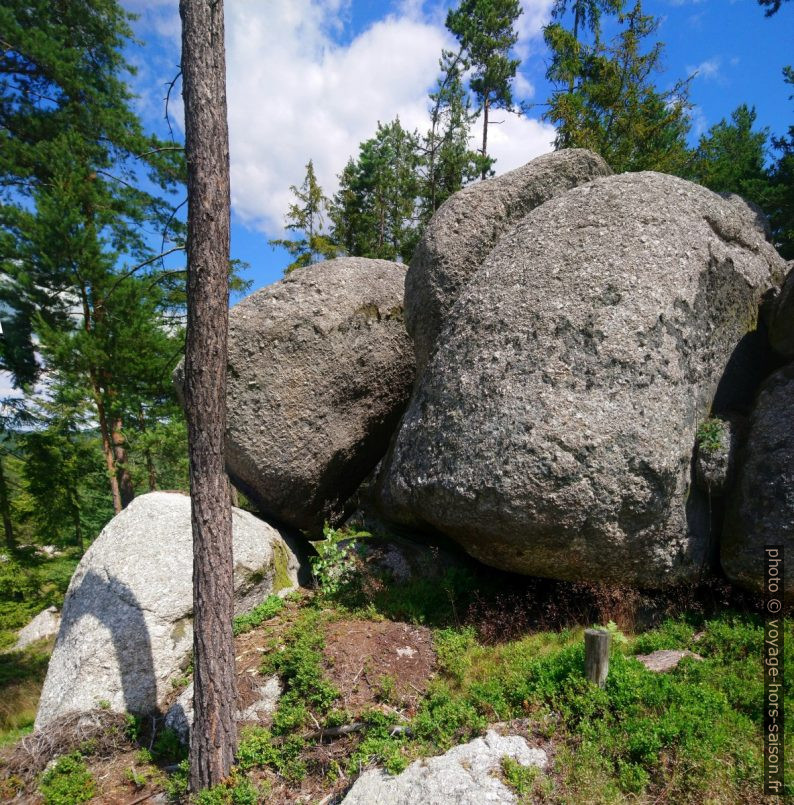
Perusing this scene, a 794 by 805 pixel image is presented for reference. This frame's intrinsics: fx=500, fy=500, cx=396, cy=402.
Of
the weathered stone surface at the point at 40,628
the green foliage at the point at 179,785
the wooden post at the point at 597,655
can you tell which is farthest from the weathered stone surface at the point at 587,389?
the weathered stone surface at the point at 40,628

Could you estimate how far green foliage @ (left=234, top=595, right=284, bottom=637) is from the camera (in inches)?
290

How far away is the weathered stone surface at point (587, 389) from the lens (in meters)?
5.58

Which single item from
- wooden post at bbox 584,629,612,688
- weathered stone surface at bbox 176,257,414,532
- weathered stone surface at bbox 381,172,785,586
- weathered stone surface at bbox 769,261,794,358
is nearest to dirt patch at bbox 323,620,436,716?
weathered stone surface at bbox 381,172,785,586

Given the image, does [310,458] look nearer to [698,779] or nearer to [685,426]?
[685,426]

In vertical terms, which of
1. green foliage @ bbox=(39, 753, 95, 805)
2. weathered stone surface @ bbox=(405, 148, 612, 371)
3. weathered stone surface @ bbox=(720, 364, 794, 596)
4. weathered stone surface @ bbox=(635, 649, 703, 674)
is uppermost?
weathered stone surface @ bbox=(405, 148, 612, 371)

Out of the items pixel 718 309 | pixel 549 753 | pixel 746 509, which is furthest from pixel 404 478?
pixel 718 309

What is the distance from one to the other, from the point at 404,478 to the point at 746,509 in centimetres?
416

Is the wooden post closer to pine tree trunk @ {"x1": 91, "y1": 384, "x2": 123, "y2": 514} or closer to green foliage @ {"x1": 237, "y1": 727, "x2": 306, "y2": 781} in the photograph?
green foliage @ {"x1": 237, "y1": 727, "x2": 306, "y2": 781}

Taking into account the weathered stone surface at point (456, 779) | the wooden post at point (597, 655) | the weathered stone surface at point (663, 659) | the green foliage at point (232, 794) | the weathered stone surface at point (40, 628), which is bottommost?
the weathered stone surface at point (40, 628)

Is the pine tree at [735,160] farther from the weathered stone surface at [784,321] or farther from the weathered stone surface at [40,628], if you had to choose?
the weathered stone surface at [40,628]

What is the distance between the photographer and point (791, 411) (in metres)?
6.02

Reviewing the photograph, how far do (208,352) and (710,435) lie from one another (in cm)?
611

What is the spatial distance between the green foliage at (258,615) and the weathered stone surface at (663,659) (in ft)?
16.6

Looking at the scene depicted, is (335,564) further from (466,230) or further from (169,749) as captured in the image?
(466,230)
